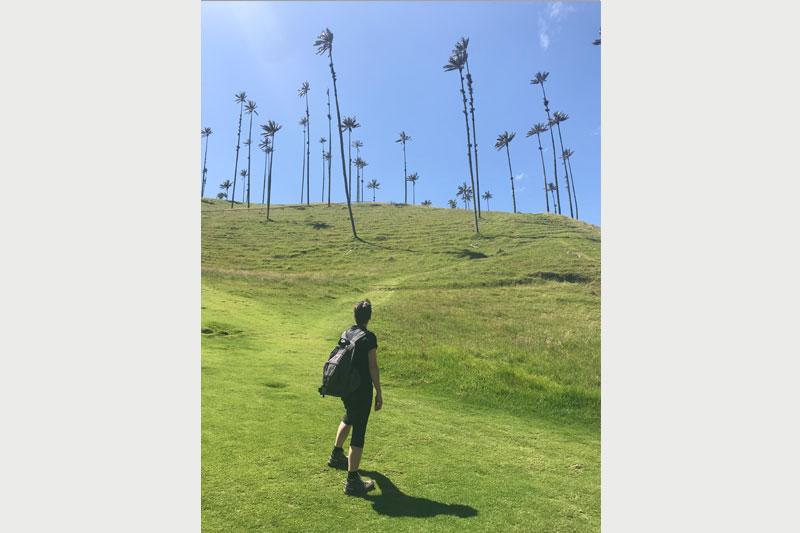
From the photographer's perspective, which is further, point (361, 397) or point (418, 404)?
point (418, 404)

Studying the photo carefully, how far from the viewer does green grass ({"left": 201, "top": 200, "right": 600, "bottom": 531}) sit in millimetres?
5176

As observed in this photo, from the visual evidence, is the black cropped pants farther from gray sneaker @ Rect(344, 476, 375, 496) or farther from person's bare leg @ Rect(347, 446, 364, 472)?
gray sneaker @ Rect(344, 476, 375, 496)

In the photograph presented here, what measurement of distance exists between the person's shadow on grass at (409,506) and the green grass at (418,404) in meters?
0.03

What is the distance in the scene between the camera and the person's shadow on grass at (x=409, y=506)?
5004mm

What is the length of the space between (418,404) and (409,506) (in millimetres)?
5944

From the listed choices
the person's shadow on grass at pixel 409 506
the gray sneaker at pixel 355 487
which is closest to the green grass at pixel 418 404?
the person's shadow on grass at pixel 409 506

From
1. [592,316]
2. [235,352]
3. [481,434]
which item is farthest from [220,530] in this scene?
[592,316]

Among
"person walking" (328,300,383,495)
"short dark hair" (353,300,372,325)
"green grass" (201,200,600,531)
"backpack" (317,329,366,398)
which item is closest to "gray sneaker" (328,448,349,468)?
"green grass" (201,200,600,531)

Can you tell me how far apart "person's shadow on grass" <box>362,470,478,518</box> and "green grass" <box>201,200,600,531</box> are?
27mm

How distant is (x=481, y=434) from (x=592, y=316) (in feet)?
65.2

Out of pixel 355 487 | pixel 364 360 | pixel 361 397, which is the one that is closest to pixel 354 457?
pixel 355 487

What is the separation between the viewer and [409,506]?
517cm

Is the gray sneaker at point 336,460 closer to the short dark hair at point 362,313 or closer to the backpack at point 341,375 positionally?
the backpack at point 341,375

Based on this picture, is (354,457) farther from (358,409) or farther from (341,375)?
(341,375)
